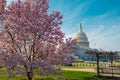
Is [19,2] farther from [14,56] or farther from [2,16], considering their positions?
[14,56]

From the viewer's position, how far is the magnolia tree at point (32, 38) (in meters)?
11.4

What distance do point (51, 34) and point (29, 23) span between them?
1260 mm

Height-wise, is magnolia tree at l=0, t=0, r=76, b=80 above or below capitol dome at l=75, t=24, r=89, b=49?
below

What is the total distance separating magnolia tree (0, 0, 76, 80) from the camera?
1138 centimetres

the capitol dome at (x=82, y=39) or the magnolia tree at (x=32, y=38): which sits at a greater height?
the capitol dome at (x=82, y=39)

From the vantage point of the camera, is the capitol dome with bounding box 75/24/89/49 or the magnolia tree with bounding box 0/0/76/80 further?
the capitol dome with bounding box 75/24/89/49

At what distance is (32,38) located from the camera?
11836 mm

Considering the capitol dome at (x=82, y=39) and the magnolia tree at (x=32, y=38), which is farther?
the capitol dome at (x=82, y=39)

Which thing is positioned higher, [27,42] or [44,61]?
[27,42]

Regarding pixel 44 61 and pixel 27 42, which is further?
pixel 27 42

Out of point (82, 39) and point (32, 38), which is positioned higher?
point (82, 39)

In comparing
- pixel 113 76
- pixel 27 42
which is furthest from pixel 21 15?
pixel 113 76

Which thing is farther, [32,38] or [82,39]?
[82,39]

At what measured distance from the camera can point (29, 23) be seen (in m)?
11.6
